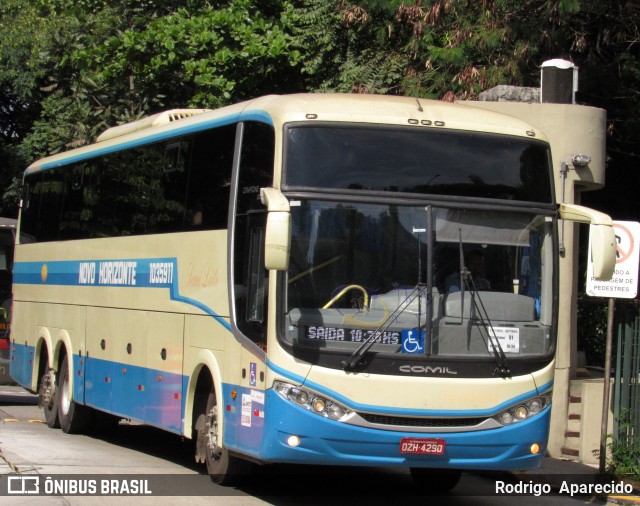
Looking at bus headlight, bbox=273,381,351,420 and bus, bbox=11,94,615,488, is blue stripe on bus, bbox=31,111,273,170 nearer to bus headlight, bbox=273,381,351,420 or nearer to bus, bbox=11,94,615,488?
bus, bbox=11,94,615,488

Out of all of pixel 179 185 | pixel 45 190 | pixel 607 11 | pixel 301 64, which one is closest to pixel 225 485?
pixel 179 185

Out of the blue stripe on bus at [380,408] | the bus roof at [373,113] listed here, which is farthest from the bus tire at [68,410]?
the blue stripe on bus at [380,408]

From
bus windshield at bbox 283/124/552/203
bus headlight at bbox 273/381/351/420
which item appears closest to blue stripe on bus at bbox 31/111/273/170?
bus windshield at bbox 283/124/552/203

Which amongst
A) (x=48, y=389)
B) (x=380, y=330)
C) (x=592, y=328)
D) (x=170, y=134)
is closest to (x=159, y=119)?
(x=170, y=134)

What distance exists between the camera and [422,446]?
8805 millimetres

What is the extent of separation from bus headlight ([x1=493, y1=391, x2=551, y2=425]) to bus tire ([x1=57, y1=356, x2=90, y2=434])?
7747 millimetres

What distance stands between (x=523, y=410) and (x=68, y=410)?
26.6 ft

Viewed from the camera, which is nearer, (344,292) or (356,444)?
(356,444)

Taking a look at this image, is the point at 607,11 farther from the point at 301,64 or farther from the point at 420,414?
the point at 420,414

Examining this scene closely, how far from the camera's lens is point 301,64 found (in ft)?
73.6

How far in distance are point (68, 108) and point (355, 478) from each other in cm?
1583

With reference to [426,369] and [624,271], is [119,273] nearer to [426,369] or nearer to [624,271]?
[426,369]

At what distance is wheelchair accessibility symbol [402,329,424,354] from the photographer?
882 cm

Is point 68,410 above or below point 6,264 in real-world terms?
below
